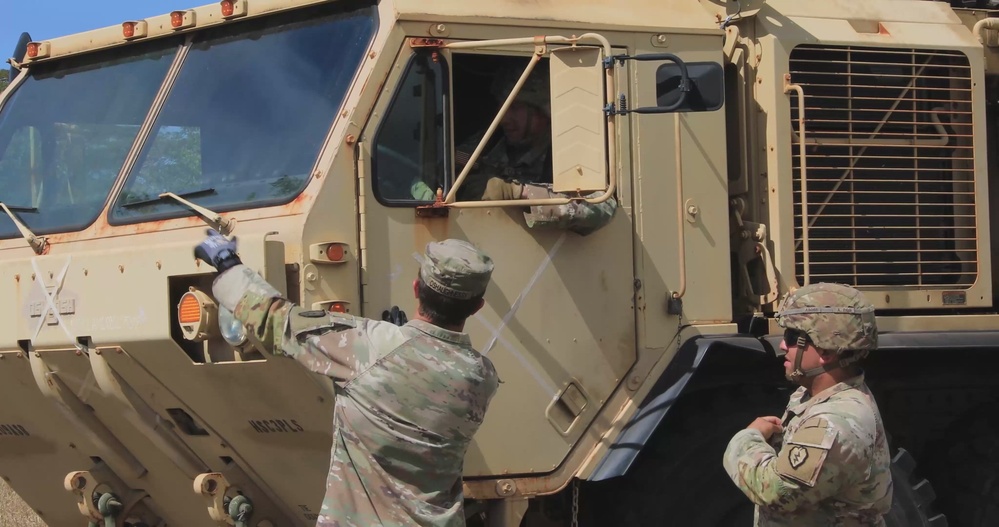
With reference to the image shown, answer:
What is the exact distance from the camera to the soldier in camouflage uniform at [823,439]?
3.25m

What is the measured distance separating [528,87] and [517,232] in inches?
22.0

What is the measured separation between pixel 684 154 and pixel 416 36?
115 cm

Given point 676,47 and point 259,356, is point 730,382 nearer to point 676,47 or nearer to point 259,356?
point 676,47

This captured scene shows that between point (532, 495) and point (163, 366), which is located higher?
point (163, 366)

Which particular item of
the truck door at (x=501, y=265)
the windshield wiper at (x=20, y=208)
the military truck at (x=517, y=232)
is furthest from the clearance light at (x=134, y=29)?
the truck door at (x=501, y=265)

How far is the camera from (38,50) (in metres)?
5.14

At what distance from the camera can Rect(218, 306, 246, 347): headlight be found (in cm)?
387

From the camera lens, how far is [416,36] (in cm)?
429

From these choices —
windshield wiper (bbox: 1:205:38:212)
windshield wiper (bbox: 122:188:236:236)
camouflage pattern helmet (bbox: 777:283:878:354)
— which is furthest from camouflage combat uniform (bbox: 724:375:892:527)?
windshield wiper (bbox: 1:205:38:212)

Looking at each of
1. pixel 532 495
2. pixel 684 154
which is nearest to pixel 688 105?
pixel 684 154

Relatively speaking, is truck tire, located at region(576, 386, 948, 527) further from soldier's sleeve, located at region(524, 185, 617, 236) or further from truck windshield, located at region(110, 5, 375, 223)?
truck windshield, located at region(110, 5, 375, 223)

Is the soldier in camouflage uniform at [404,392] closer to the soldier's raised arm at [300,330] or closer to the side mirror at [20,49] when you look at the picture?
the soldier's raised arm at [300,330]

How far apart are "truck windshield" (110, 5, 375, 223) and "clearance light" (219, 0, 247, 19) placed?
0.20 feet

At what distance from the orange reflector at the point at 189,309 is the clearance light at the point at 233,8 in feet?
3.82
